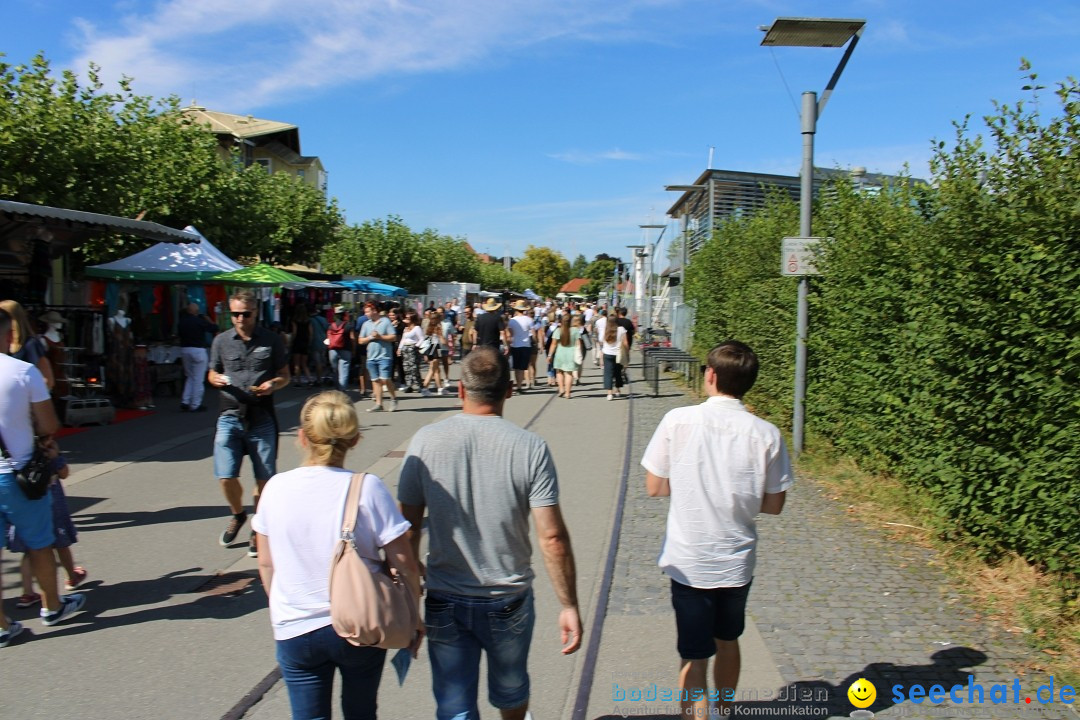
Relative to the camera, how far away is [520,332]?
16750mm

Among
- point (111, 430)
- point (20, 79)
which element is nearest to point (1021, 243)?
point (111, 430)

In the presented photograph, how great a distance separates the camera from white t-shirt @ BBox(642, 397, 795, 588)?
3.38 meters

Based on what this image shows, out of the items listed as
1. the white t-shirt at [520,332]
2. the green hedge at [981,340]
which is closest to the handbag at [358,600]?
the green hedge at [981,340]

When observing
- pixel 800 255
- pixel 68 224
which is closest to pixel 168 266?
pixel 68 224

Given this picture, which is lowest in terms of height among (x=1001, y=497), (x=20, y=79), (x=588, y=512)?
(x=588, y=512)

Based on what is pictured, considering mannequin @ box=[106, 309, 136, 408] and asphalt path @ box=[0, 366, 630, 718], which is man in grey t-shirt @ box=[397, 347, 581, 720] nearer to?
asphalt path @ box=[0, 366, 630, 718]

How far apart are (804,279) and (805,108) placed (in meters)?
1.89

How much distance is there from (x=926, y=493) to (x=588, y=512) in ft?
9.12

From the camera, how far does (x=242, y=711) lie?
3871 millimetres

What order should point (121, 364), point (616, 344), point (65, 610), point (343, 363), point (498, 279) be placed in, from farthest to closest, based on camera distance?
point (498, 279), point (616, 344), point (343, 363), point (121, 364), point (65, 610)

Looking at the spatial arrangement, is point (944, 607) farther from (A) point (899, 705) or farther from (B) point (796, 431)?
(B) point (796, 431)

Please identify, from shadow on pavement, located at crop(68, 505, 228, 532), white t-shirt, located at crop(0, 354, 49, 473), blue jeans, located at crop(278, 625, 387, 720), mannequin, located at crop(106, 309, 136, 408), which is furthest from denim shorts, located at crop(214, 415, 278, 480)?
mannequin, located at crop(106, 309, 136, 408)

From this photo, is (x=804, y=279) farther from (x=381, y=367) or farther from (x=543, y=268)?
(x=543, y=268)

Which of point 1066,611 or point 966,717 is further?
point 1066,611
